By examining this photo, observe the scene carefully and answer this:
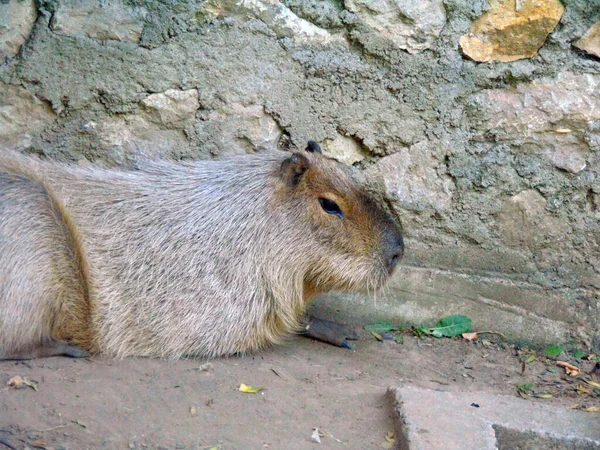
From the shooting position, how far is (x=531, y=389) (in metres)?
3.83

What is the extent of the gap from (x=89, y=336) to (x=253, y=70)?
5.15 feet

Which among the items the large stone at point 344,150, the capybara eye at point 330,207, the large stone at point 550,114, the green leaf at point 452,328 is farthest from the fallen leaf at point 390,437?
the large stone at point 550,114

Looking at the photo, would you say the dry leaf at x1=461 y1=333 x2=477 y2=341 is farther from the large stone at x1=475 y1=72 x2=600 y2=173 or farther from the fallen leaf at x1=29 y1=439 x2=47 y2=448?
the fallen leaf at x1=29 y1=439 x2=47 y2=448

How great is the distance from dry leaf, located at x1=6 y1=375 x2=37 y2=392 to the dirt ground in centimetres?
2

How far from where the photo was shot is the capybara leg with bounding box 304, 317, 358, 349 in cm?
414

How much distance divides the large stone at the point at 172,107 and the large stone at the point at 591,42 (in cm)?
202

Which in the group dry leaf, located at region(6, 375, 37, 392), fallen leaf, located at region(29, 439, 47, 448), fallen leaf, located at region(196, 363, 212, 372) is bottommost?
dry leaf, located at region(6, 375, 37, 392)

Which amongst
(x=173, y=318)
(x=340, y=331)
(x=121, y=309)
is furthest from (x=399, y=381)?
(x=121, y=309)

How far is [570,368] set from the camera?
406 cm

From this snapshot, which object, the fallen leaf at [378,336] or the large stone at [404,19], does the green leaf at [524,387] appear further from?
the large stone at [404,19]

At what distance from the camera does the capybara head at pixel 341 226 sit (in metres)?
3.81

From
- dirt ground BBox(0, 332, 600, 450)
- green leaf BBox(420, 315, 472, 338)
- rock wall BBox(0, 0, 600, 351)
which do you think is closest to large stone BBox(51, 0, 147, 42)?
rock wall BBox(0, 0, 600, 351)

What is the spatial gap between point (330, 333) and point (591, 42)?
204cm

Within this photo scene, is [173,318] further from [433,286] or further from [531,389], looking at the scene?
[531,389]
